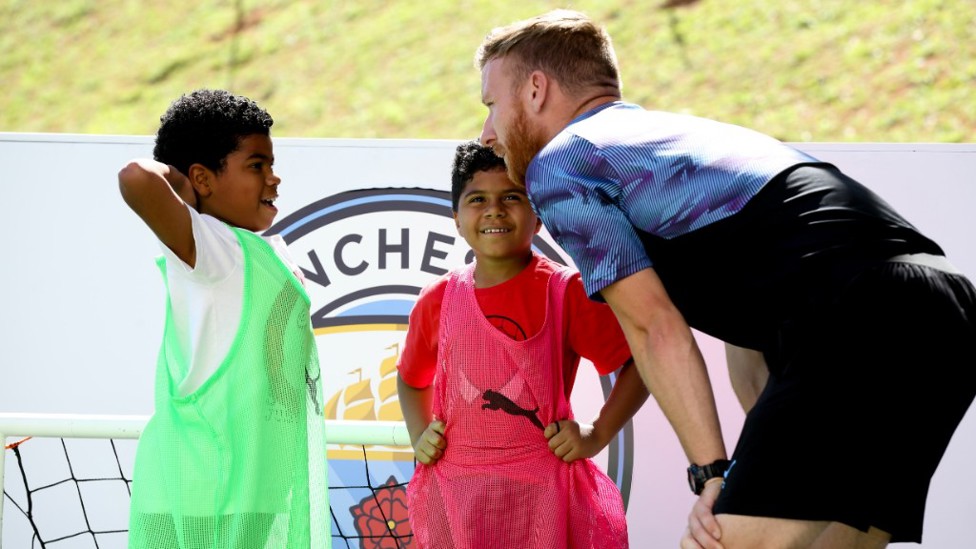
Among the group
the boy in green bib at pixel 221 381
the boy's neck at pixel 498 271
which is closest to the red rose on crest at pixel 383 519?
the boy in green bib at pixel 221 381

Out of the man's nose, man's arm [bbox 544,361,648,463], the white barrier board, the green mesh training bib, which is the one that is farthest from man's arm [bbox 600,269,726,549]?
the white barrier board

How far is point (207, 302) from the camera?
2504 millimetres

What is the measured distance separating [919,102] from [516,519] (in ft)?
26.5

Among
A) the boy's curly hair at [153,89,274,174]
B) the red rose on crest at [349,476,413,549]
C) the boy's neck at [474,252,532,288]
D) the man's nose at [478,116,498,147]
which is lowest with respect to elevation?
the red rose on crest at [349,476,413,549]

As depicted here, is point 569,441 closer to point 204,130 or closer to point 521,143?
point 521,143

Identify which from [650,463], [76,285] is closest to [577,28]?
[650,463]

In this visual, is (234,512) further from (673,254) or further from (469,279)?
(673,254)

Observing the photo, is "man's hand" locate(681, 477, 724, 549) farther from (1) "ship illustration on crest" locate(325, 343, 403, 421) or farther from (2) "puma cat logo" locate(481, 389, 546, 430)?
(1) "ship illustration on crest" locate(325, 343, 403, 421)

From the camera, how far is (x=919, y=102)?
31.3 feet

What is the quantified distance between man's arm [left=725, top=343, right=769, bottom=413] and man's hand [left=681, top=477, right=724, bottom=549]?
59cm

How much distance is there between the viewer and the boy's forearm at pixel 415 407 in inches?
117

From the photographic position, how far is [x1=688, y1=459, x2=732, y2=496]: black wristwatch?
1846mm

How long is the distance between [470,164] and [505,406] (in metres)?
0.73

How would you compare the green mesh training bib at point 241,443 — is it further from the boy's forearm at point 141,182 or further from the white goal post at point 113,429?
the white goal post at point 113,429
